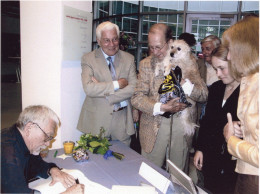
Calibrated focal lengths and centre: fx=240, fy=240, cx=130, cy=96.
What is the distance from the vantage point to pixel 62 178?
4.64ft

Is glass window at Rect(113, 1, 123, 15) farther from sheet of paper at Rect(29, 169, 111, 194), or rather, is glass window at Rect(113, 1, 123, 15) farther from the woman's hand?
sheet of paper at Rect(29, 169, 111, 194)

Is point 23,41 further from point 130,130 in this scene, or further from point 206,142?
point 206,142

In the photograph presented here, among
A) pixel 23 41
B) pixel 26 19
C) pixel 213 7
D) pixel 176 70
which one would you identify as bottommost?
pixel 176 70

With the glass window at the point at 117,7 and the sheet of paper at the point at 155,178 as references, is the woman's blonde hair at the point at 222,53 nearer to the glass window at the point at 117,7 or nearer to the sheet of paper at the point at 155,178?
the sheet of paper at the point at 155,178

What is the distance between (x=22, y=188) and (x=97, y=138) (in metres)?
0.76

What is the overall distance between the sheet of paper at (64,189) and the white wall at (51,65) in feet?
3.76

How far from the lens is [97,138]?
1.87 m

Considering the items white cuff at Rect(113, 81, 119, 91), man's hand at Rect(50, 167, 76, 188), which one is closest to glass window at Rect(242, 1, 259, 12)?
white cuff at Rect(113, 81, 119, 91)

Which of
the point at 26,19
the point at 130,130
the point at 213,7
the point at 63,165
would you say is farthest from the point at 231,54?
the point at 213,7

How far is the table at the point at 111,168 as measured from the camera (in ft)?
4.63

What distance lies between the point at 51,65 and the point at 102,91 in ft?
2.39

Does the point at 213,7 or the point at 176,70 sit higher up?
the point at 213,7

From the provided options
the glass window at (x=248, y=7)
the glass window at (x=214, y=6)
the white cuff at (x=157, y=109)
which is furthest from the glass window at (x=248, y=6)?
the white cuff at (x=157, y=109)

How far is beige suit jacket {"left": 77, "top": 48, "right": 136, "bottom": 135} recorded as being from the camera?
2182 millimetres
